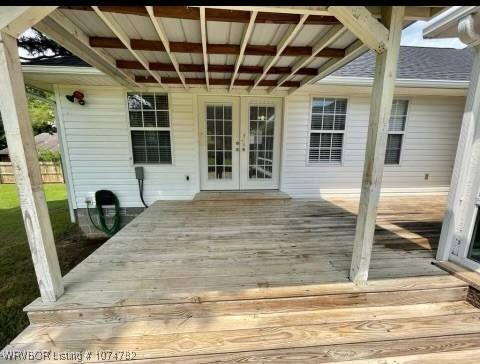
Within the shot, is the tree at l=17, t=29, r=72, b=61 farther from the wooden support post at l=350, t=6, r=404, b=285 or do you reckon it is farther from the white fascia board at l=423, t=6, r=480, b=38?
the white fascia board at l=423, t=6, r=480, b=38

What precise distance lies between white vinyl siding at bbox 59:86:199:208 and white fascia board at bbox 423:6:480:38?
3576mm

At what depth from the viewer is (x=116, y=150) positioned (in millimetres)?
4383

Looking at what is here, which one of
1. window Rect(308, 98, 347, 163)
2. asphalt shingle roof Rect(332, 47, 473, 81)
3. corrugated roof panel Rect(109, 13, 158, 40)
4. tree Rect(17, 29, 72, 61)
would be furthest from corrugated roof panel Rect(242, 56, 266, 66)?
tree Rect(17, 29, 72, 61)

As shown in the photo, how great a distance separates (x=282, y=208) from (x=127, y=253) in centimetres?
259

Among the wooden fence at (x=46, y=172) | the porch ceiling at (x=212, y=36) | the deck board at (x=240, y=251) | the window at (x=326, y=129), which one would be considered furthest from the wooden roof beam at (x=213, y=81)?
the wooden fence at (x=46, y=172)

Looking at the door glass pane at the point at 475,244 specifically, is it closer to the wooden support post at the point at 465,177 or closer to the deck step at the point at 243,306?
the wooden support post at the point at 465,177

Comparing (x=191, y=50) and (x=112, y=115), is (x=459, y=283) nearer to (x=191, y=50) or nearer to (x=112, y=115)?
(x=191, y=50)

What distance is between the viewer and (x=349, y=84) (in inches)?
157

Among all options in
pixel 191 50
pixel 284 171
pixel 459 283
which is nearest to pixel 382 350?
pixel 459 283

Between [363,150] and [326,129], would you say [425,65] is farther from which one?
[326,129]

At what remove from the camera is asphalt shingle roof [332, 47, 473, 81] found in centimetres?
445

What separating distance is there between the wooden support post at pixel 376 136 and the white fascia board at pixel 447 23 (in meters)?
0.82

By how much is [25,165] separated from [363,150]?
538cm

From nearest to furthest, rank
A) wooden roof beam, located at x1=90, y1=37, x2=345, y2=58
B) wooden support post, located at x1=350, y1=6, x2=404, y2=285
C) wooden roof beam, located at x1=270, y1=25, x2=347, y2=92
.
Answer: wooden support post, located at x1=350, y1=6, x2=404, y2=285 → wooden roof beam, located at x1=270, y1=25, x2=347, y2=92 → wooden roof beam, located at x1=90, y1=37, x2=345, y2=58
